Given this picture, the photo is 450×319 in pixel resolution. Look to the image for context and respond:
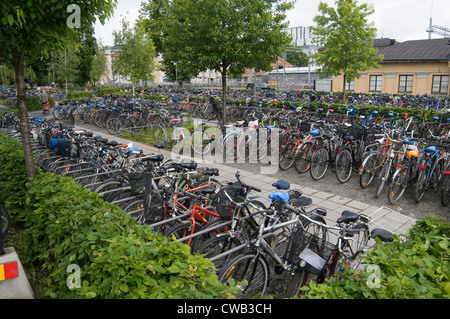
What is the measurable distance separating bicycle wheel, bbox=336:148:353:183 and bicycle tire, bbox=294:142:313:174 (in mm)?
707

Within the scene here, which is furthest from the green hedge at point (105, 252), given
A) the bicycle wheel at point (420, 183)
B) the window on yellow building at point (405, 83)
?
the window on yellow building at point (405, 83)

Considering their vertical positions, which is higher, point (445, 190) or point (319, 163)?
point (319, 163)

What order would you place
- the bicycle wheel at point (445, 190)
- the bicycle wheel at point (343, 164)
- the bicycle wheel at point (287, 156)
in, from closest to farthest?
the bicycle wheel at point (445, 190) < the bicycle wheel at point (343, 164) < the bicycle wheel at point (287, 156)

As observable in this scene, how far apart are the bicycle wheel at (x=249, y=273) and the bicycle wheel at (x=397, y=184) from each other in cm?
390

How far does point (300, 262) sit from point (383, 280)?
1.13 metres

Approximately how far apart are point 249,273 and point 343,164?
4802 mm

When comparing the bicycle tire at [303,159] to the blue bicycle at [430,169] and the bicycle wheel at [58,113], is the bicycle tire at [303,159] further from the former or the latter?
the bicycle wheel at [58,113]


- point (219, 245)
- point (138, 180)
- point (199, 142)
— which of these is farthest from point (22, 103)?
point (199, 142)

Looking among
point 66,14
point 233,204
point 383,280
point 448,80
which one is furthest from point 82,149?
point 448,80

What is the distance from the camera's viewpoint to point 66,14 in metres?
4.30

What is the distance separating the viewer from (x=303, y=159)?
7988 millimetres

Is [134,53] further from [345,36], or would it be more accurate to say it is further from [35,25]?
[35,25]

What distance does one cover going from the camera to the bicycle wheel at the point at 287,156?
8.27m
